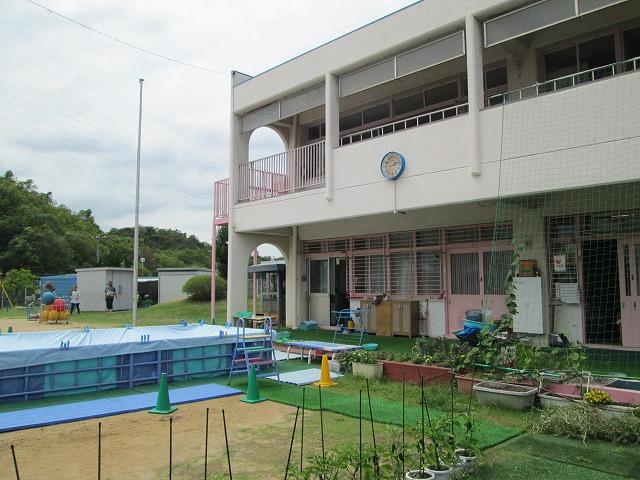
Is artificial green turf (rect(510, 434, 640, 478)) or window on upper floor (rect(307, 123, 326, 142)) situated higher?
window on upper floor (rect(307, 123, 326, 142))

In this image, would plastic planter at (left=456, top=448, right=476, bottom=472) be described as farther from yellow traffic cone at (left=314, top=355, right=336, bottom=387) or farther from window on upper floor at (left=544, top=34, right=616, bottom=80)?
window on upper floor at (left=544, top=34, right=616, bottom=80)

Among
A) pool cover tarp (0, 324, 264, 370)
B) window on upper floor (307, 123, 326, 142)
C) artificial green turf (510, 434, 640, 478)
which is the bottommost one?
artificial green turf (510, 434, 640, 478)

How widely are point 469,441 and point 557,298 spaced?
7.07 metres

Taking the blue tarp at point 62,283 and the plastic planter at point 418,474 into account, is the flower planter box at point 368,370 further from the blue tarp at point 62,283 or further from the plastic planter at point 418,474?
the blue tarp at point 62,283

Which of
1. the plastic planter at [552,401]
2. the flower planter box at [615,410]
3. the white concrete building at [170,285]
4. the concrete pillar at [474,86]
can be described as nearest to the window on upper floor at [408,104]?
the concrete pillar at [474,86]

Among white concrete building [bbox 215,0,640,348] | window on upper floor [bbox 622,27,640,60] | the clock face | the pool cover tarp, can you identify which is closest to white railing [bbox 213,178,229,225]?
white concrete building [bbox 215,0,640,348]

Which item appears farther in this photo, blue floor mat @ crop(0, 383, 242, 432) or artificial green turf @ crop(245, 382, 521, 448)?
blue floor mat @ crop(0, 383, 242, 432)

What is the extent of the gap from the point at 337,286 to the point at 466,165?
7266 millimetres

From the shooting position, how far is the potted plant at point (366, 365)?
27.9 feet

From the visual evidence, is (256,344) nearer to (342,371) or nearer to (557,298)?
(342,371)

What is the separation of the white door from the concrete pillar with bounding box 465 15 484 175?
24.9 ft

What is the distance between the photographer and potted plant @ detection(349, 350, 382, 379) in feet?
27.9

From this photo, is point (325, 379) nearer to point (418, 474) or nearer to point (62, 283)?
point (418, 474)

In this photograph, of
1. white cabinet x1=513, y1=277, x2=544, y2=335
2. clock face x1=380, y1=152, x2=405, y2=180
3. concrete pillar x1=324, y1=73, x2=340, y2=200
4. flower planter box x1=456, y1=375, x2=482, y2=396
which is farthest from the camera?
concrete pillar x1=324, y1=73, x2=340, y2=200
